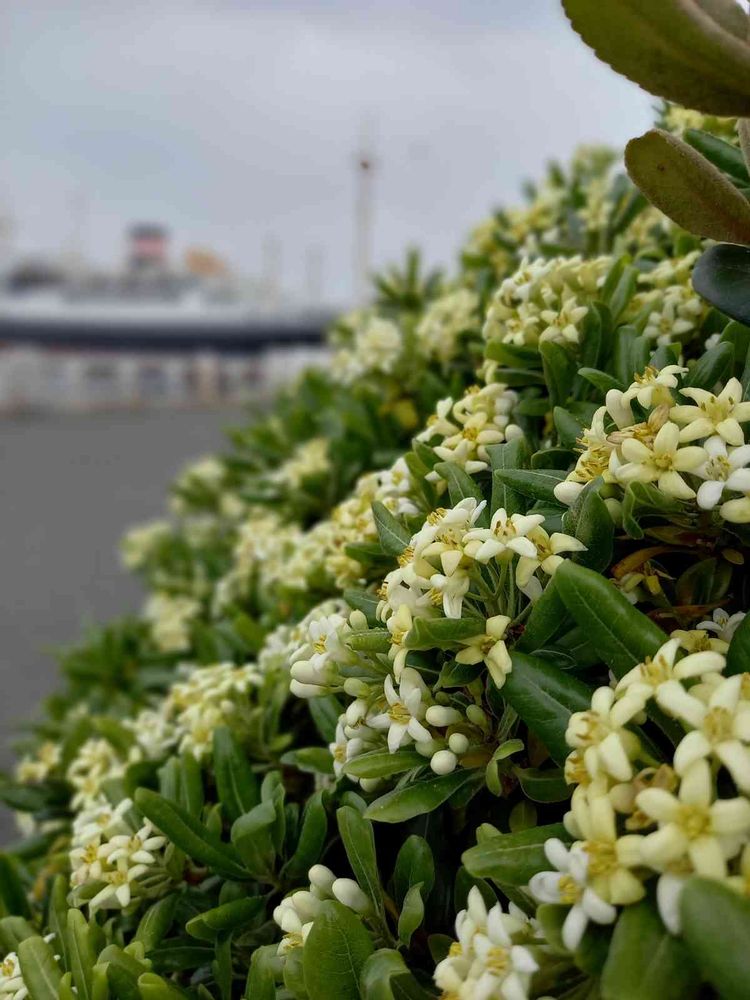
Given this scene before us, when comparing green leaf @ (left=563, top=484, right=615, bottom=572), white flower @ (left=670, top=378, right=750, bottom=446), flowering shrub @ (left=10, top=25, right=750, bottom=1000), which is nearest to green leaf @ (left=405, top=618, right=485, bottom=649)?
flowering shrub @ (left=10, top=25, right=750, bottom=1000)

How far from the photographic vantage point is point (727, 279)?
797 mm

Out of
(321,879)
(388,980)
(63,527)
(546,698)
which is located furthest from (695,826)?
(63,527)

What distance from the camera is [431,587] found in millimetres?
699

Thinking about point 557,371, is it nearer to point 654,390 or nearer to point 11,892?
point 654,390

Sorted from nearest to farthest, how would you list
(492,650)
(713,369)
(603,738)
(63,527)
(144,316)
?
(603,738)
(492,650)
(713,369)
(63,527)
(144,316)

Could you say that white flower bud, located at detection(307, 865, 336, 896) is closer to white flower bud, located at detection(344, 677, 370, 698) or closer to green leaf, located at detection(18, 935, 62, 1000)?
white flower bud, located at detection(344, 677, 370, 698)

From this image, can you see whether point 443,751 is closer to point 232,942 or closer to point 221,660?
point 232,942

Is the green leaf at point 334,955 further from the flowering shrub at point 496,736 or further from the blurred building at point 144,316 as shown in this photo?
the blurred building at point 144,316

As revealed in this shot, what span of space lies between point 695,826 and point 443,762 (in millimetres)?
233

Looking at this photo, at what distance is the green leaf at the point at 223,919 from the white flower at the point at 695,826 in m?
0.48

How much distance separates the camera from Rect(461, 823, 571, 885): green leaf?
60cm

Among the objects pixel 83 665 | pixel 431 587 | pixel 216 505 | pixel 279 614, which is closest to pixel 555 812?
pixel 431 587

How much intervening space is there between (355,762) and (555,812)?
0.60ft

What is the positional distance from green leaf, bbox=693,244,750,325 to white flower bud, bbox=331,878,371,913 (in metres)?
0.62
